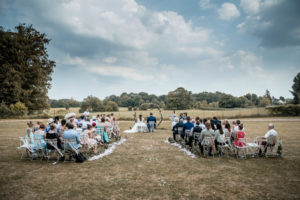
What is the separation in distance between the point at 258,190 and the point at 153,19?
61.2 ft

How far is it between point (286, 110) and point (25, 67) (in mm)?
53044

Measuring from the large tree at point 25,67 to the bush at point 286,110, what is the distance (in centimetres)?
4900

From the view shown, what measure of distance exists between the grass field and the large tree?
3255 centimetres

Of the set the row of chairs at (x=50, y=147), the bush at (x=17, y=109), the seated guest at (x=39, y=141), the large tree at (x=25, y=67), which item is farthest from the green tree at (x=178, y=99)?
the seated guest at (x=39, y=141)

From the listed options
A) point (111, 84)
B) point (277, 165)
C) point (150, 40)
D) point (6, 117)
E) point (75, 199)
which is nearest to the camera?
point (75, 199)

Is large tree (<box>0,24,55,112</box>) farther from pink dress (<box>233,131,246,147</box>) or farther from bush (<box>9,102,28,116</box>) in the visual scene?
pink dress (<box>233,131,246,147</box>)

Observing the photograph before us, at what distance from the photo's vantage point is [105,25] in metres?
19.3

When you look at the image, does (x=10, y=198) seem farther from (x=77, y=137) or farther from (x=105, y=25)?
(x=105, y=25)

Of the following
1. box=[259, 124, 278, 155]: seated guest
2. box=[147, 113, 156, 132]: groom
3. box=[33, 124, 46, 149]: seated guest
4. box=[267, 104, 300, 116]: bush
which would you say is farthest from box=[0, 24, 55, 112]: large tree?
box=[267, 104, 300, 116]: bush

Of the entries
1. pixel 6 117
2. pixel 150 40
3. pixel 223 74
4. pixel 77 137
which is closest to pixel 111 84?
pixel 150 40

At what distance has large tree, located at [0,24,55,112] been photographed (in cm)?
3145

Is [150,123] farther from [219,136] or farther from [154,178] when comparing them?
[154,178]

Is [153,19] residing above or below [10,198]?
above

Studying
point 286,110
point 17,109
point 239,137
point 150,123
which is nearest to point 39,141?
point 239,137
